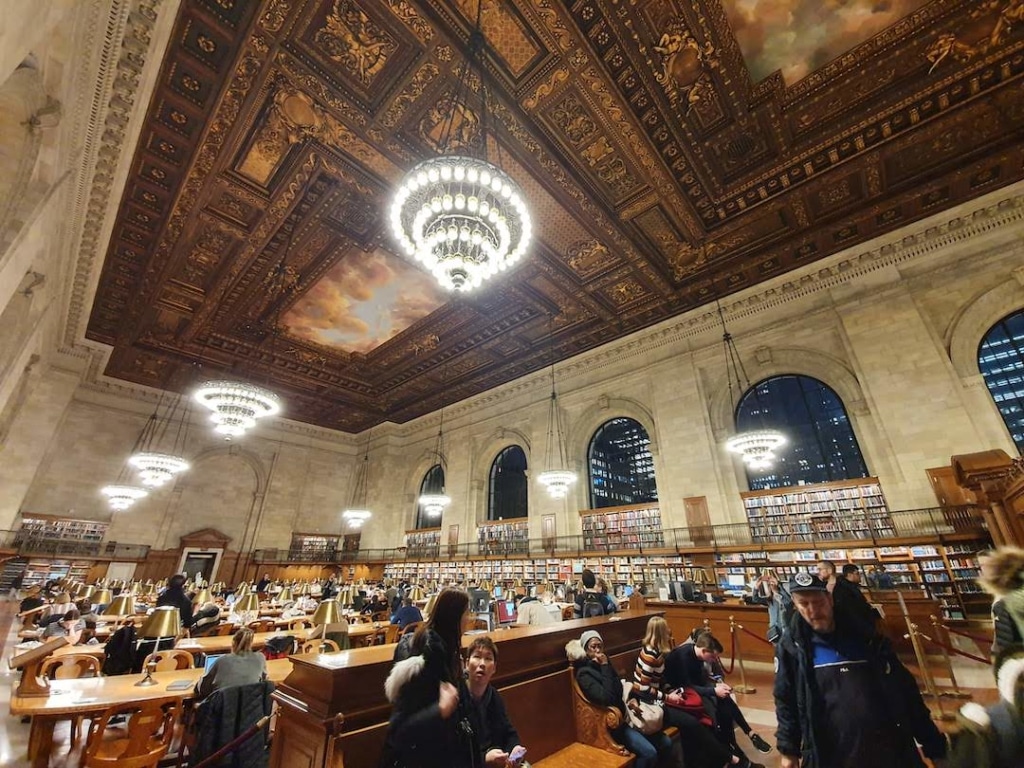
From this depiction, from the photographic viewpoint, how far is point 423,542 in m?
14.8

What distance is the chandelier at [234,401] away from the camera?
7051 millimetres

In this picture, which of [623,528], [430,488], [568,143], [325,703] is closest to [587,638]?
[325,703]

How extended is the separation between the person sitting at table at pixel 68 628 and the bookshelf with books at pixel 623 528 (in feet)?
28.7

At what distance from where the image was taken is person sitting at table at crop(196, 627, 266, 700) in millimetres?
2404

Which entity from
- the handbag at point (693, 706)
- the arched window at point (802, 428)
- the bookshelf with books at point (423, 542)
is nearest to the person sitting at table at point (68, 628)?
the handbag at point (693, 706)

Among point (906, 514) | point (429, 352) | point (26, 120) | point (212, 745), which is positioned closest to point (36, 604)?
point (26, 120)

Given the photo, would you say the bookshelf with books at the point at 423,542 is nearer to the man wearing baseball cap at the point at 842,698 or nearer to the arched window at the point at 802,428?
the arched window at the point at 802,428

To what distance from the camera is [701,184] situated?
663 centimetres

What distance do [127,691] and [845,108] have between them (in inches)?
373

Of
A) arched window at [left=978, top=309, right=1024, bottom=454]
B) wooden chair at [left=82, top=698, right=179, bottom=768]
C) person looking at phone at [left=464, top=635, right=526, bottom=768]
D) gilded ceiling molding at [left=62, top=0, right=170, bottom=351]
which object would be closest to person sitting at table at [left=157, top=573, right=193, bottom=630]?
wooden chair at [left=82, top=698, right=179, bottom=768]

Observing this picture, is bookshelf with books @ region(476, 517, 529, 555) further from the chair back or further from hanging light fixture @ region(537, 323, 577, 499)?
the chair back

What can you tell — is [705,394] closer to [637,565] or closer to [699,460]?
[699,460]

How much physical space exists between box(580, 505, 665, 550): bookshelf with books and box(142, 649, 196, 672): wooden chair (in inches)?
318

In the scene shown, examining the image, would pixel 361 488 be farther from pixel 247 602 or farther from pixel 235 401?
pixel 247 602
